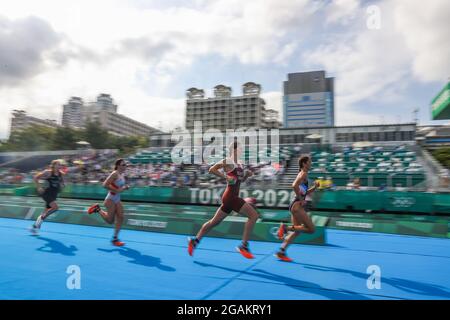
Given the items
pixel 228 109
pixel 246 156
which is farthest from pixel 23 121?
pixel 246 156

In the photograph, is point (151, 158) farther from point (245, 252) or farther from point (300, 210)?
point (300, 210)

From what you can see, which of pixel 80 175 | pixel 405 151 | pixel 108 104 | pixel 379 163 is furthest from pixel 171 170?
pixel 108 104

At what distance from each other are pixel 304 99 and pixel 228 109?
31.3 meters

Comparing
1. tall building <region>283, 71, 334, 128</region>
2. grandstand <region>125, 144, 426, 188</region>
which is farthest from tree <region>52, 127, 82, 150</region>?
tall building <region>283, 71, 334, 128</region>

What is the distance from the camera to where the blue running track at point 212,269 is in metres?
4.46

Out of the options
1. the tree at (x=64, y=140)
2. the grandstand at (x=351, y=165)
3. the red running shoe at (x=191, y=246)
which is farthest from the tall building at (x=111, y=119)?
the red running shoe at (x=191, y=246)

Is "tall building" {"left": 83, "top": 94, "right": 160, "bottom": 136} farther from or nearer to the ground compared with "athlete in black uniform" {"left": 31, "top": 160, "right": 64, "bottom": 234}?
farther from the ground

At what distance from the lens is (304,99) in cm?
8462

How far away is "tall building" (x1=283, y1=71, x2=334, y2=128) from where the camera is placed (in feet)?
274

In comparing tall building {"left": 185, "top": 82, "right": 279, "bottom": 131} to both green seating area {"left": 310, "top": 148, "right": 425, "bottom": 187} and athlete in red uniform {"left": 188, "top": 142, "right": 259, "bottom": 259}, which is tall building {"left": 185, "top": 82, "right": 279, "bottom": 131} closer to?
green seating area {"left": 310, "top": 148, "right": 425, "bottom": 187}

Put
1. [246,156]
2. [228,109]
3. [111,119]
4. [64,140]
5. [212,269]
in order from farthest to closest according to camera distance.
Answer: [111,119] < [228,109] < [64,140] < [246,156] < [212,269]

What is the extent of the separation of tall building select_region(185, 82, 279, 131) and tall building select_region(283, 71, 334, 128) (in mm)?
16501

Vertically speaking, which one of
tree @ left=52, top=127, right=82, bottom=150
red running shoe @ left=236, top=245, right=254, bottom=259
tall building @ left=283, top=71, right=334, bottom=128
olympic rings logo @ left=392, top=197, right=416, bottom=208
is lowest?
red running shoe @ left=236, top=245, right=254, bottom=259
